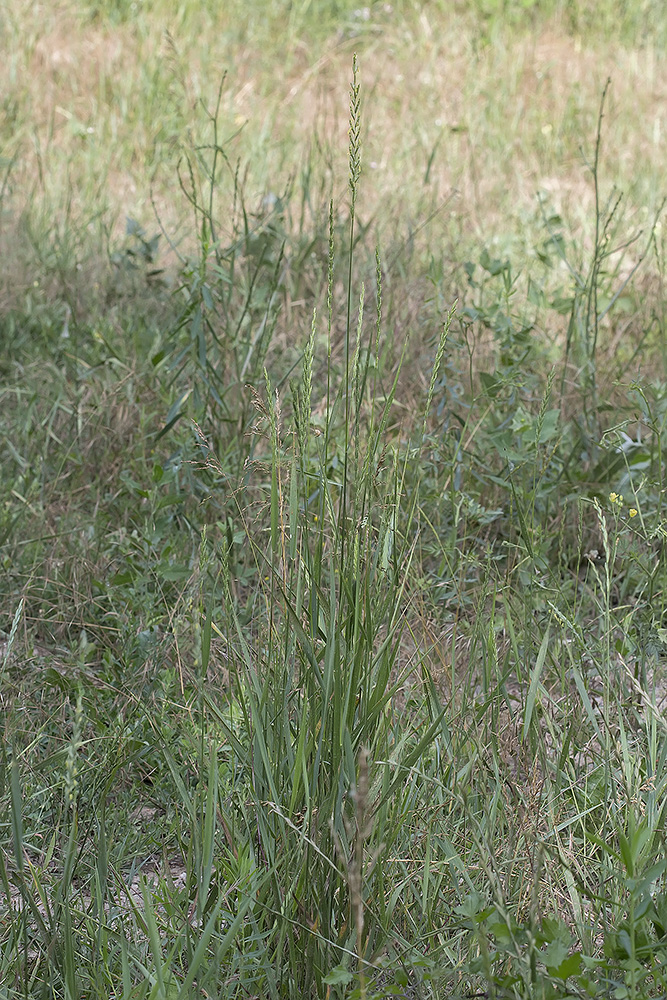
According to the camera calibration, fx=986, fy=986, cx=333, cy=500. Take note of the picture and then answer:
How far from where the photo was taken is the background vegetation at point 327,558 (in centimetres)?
129

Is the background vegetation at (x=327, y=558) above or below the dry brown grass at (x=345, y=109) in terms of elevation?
below

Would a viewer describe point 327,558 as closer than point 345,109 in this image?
Yes

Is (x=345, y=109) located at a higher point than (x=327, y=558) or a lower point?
higher

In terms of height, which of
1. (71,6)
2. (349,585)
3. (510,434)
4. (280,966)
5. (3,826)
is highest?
(71,6)

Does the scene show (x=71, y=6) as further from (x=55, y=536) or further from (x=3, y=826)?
(x=3, y=826)

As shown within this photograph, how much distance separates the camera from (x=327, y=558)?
168 centimetres

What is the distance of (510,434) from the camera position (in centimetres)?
247

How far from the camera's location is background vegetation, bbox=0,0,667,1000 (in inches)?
50.8

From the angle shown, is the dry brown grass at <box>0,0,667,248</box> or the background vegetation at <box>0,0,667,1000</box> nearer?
the background vegetation at <box>0,0,667,1000</box>

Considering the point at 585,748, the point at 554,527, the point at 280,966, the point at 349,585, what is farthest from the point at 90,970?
the point at 554,527

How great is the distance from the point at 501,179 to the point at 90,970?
4.19 m

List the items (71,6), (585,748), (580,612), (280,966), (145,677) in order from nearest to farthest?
(280,966) < (585,748) < (145,677) < (580,612) < (71,6)

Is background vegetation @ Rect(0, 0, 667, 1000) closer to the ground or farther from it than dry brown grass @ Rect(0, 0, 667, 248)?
closer to the ground

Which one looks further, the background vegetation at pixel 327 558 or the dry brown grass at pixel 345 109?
the dry brown grass at pixel 345 109
